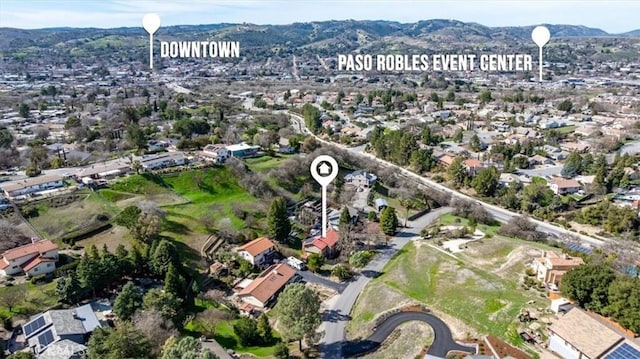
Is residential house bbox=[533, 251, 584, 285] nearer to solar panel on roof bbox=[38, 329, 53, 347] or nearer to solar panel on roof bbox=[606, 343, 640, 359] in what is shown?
solar panel on roof bbox=[606, 343, 640, 359]

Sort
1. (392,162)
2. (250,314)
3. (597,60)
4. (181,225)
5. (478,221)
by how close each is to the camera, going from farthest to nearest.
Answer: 1. (597,60)
2. (392,162)
3. (478,221)
4. (181,225)
5. (250,314)

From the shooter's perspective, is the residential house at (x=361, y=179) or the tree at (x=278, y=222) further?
the residential house at (x=361, y=179)

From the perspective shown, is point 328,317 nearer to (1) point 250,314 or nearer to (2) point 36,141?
(1) point 250,314

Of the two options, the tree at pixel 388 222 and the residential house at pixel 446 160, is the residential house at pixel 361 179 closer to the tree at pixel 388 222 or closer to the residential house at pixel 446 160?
the tree at pixel 388 222

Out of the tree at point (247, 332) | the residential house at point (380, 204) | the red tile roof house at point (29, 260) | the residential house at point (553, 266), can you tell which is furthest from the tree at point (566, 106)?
the red tile roof house at point (29, 260)

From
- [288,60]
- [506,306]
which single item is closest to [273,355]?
[506,306]

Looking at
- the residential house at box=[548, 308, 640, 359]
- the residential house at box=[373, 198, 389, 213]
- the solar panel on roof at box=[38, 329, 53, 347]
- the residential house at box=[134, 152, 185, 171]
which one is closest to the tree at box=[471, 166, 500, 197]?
the residential house at box=[373, 198, 389, 213]
